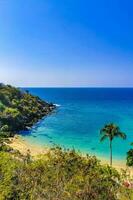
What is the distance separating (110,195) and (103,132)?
35637 millimetres

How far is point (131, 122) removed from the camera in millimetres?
131250

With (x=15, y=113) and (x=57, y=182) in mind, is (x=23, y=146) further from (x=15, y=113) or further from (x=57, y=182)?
(x=57, y=182)

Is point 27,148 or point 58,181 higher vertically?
point 58,181

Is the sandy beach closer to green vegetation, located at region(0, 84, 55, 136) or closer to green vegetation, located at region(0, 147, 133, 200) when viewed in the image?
green vegetation, located at region(0, 84, 55, 136)

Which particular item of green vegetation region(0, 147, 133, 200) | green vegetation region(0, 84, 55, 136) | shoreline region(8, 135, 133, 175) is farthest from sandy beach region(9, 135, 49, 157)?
green vegetation region(0, 147, 133, 200)

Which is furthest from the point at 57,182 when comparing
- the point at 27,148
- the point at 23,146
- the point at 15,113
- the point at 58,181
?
the point at 15,113

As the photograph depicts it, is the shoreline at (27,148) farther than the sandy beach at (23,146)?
No

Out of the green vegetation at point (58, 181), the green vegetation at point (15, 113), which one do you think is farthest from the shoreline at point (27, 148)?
the green vegetation at point (58, 181)

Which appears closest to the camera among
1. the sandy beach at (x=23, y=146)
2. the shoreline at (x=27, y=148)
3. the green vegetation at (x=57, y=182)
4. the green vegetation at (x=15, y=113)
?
the green vegetation at (x=57, y=182)

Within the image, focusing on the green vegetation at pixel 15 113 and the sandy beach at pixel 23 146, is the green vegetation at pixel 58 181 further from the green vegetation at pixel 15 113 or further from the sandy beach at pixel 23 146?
the green vegetation at pixel 15 113

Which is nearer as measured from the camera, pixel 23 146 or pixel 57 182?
pixel 57 182

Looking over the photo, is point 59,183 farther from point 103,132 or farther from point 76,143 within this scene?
point 76,143

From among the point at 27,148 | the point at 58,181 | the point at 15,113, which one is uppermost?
the point at 58,181

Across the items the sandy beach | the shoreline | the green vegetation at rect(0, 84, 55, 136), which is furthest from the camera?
the green vegetation at rect(0, 84, 55, 136)
